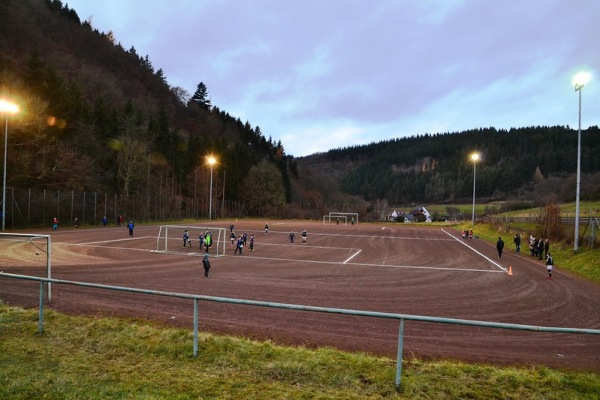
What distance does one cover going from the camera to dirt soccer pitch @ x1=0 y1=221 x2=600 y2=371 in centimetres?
905

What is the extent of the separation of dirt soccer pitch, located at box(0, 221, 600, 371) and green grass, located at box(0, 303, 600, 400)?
1794mm

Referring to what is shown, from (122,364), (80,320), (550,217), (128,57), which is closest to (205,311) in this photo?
(80,320)

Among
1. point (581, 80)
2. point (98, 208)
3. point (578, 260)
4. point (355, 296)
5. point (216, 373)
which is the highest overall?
point (581, 80)

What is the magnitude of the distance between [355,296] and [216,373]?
8808 millimetres

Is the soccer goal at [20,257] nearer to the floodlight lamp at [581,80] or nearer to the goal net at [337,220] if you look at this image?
the floodlight lamp at [581,80]

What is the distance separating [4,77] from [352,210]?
93588 mm

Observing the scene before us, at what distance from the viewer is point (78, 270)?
55.5 ft

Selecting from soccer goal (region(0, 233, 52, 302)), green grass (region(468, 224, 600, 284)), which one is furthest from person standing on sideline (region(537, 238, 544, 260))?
soccer goal (region(0, 233, 52, 302))

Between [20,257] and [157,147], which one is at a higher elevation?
[157,147]

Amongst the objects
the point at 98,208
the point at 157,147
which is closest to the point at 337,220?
the point at 157,147

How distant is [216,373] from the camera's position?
226 inches

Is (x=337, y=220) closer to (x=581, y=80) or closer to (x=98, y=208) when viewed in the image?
(x=98, y=208)

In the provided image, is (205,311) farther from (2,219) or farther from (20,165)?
(20,165)

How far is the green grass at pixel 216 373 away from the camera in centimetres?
509
